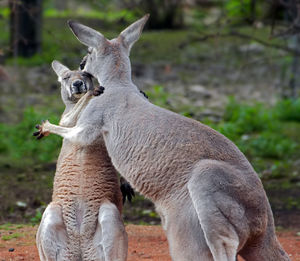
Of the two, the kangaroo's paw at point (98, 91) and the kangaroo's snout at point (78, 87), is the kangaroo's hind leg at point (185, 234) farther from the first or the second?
the kangaroo's snout at point (78, 87)

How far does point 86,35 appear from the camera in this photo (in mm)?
6098

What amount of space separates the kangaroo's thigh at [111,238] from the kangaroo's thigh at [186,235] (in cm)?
53

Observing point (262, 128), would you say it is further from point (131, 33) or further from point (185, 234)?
point (185, 234)

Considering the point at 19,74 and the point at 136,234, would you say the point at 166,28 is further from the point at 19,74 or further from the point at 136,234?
the point at 136,234

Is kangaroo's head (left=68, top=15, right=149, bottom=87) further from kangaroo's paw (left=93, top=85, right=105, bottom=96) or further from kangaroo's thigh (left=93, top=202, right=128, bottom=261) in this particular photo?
kangaroo's thigh (left=93, top=202, right=128, bottom=261)

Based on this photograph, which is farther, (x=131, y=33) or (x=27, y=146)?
(x=27, y=146)

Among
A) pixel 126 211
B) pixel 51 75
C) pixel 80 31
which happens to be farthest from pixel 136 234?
pixel 51 75

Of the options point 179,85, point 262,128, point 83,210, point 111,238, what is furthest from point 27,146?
point 111,238

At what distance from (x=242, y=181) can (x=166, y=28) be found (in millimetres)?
14281

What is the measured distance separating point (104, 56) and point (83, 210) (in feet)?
4.85

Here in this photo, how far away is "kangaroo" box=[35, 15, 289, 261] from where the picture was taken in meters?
4.75

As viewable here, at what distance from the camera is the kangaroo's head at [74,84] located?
609cm

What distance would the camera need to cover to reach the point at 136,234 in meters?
7.53

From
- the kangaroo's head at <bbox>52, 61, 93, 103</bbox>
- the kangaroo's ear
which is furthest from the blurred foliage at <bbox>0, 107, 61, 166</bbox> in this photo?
the kangaroo's ear
